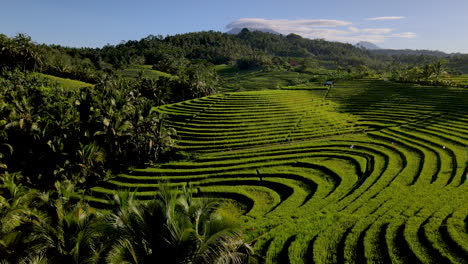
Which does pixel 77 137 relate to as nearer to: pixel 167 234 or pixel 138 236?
pixel 138 236

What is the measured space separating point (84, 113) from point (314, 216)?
19.6 m

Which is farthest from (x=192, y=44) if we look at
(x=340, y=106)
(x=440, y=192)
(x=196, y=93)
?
(x=440, y=192)

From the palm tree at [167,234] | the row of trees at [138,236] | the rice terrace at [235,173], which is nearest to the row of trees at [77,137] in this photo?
the rice terrace at [235,173]

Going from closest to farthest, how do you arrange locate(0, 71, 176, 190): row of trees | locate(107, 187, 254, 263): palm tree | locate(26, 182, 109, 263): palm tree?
locate(107, 187, 254, 263): palm tree
locate(26, 182, 109, 263): palm tree
locate(0, 71, 176, 190): row of trees

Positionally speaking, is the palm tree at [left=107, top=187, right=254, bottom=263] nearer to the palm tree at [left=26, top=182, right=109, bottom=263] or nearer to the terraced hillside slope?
the palm tree at [left=26, top=182, right=109, bottom=263]

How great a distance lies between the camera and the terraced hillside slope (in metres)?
12.3

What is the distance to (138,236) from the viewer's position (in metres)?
7.36

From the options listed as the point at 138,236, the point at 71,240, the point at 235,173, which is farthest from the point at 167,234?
the point at 235,173

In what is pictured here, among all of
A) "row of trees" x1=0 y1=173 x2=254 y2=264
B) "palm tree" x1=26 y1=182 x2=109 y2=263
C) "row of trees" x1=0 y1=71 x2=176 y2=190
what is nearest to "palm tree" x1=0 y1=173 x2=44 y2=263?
"row of trees" x1=0 y1=173 x2=254 y2=264

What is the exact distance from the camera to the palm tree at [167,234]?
7.13m

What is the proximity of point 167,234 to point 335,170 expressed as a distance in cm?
1728

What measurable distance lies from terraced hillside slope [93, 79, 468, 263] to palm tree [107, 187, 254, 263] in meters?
5.13

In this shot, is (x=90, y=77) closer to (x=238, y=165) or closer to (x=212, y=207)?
(x=238, y=165)

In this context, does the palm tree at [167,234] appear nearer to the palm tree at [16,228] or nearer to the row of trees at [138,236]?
the row of trees at [138,236]
